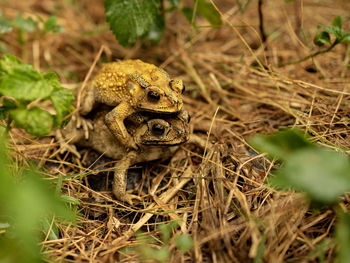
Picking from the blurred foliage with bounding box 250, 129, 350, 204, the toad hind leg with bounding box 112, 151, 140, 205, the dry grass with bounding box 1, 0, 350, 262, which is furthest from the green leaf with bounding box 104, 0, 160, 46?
the blurred foliage with bounding box 250, 129, 350, 204

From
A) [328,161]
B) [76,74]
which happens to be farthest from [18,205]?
[76,74]

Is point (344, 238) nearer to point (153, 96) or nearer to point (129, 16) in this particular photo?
point (153, 96)

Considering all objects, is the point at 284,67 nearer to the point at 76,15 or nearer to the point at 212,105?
the point at 212,105

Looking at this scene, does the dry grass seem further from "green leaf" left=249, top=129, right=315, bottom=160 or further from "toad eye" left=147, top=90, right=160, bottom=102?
"toad eye" left=147, top=90, right=160, bottom=102

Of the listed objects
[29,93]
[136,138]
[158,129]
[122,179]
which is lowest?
[122,179]

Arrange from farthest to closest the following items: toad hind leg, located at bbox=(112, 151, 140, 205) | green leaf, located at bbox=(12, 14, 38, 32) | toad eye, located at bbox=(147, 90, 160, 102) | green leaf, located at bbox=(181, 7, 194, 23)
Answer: green leaf, located at bbox=(181, 7, 194, 23) < green leaf, located at bbox=(12, 14, 38, 32) < toad hind leg, located at bbox=(112, 151, 140, 205) < toad eye, located at bbox=(147, 90, 160, 102)

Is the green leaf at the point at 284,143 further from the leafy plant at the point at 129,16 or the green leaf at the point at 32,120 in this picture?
the leafy plant at the point at 129,16

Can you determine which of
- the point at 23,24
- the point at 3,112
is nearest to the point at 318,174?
the point at 3,112

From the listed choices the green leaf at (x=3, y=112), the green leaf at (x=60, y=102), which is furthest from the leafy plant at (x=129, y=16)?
the green leaf at (x=3, y=112)
